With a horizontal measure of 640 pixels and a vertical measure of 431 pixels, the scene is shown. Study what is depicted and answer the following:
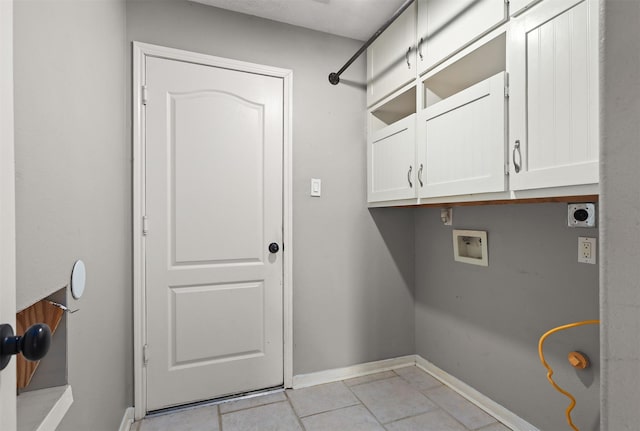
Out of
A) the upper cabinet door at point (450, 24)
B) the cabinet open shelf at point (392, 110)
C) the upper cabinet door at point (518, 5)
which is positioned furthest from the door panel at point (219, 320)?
the upper cabinet door at point (518, 5)

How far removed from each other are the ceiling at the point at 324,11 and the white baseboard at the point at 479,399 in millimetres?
2417

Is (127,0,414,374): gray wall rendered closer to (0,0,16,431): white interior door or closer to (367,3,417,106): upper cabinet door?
(367,3,417,106): upper cabinet door

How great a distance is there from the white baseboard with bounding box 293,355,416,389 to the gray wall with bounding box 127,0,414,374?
4cm

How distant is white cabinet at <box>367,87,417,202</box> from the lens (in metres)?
1.92

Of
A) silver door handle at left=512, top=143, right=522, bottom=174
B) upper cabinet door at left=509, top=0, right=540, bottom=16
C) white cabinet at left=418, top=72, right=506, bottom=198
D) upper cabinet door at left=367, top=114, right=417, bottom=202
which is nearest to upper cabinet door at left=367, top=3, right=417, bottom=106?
upper cabinet door at left=367, top=114, right=417, bottom=202

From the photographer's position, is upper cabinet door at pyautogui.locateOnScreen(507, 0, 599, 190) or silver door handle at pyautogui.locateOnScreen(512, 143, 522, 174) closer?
upper cabinet door at pyautogui.locateOnScreen(507, 0, 599, 190)

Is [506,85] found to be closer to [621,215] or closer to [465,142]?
[465,142]

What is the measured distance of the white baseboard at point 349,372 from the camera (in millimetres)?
2209

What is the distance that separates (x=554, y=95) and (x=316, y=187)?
4.67 feet

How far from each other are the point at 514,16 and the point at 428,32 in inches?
20.3

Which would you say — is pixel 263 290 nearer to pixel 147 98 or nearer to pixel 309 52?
pixel 147 98

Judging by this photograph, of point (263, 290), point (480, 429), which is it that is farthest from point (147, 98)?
point (480, 429)

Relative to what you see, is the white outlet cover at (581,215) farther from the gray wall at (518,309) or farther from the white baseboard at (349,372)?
the white baseboard at (349,372)

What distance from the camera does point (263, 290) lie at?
2131 mm
